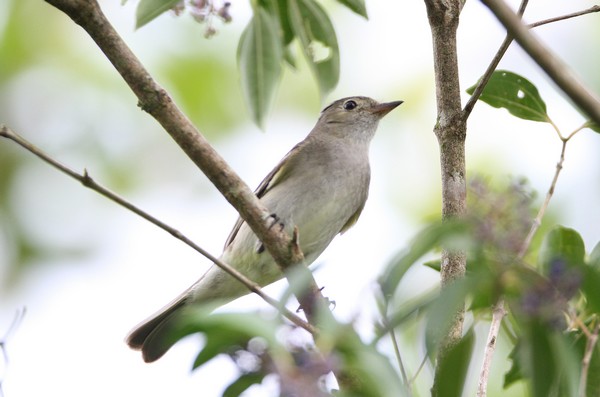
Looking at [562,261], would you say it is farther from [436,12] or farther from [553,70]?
[436,12]

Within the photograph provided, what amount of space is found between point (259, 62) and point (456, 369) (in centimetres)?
240

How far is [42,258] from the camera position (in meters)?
8.05

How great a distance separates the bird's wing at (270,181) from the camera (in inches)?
227

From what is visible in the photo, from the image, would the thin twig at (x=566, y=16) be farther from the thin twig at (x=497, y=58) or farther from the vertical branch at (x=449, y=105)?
the vertical branch at (x=449, y=105)

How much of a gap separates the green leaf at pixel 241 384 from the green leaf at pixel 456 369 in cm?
44

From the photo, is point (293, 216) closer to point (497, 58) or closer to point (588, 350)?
point (497, 58)

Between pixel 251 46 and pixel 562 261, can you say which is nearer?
pixel 562 261

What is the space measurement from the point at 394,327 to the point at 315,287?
56.1 inches

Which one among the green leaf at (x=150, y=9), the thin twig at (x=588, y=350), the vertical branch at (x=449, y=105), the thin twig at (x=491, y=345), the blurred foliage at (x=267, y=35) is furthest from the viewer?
the blurred foliage at (x=267, y=35)

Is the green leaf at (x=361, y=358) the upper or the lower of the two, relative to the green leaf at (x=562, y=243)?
lower

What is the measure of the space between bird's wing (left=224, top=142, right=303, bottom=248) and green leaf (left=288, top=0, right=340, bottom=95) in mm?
1380

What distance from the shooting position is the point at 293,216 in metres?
5.52

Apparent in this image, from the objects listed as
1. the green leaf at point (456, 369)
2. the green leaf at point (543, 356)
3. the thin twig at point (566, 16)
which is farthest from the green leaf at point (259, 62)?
the green leaf at point (543, 356)

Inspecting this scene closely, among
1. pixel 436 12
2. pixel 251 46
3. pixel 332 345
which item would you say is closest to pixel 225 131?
pixel 251 46
